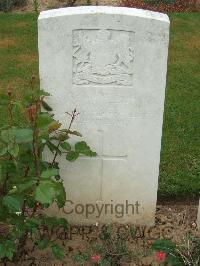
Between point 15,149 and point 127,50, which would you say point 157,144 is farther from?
point 15,149

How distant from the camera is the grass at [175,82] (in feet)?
16.0

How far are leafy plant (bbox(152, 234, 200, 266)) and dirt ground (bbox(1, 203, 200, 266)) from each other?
19 cm

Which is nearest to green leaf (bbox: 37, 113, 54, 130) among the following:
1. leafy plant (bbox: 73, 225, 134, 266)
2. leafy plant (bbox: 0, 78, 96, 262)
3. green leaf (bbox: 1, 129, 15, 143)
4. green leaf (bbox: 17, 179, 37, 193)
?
leafy plant (bbox: 0, 78, 96, 262)

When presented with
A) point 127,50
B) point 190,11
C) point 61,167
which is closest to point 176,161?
point 61,167

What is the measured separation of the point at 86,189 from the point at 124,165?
36 cm

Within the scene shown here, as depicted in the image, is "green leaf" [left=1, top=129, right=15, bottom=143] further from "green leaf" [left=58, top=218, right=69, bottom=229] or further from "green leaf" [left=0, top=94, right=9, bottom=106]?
"green leaf" [left=58, top=218, right=69, bottom=229]

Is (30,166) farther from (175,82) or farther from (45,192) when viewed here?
(175,82)

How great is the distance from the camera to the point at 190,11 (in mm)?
10125

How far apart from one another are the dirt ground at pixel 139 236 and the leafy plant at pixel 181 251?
19cm

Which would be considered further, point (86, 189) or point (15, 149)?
point (86, 189)

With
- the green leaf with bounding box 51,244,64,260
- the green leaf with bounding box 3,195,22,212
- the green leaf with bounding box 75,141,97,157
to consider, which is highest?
the green leaf with bounding box 75,141,97,157

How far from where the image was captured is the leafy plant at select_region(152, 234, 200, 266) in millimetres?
3494

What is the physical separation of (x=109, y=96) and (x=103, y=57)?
11.6 inches

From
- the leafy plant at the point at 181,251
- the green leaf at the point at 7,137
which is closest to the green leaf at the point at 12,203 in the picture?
the green leaf at the point at 7,137
